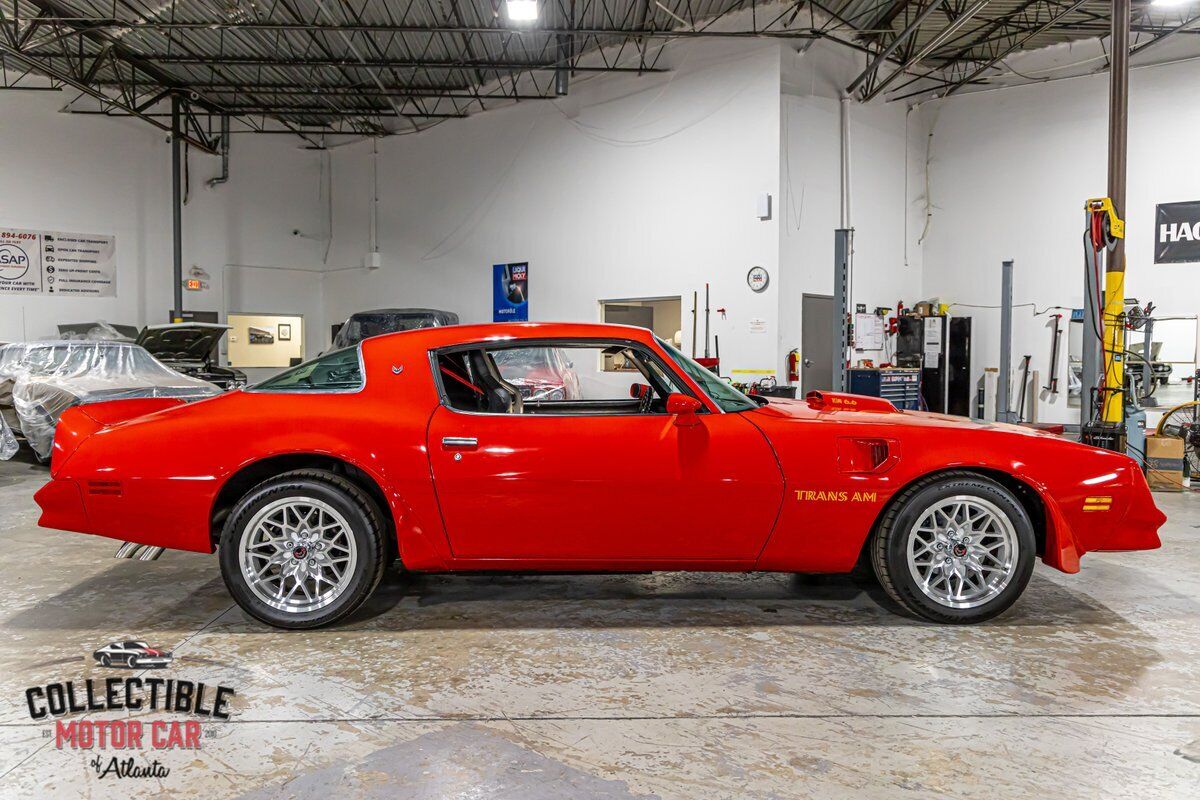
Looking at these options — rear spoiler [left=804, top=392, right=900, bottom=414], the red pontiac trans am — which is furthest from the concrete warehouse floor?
rear spoiler [left=804, top=392, right=900, bottom=414]

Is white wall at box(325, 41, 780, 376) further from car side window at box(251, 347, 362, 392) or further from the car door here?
car side window at box(251, 347, 362, 392)

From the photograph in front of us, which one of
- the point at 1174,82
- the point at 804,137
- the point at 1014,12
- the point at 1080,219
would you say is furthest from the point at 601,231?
the point at 1174,82

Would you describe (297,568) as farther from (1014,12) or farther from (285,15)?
(1014,12)

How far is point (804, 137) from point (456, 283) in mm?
7085

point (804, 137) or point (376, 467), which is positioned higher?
point (804, 137)

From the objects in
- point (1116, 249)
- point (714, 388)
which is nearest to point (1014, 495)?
point (714, 388)

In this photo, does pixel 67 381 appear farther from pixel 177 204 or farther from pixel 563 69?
pixel 563 69

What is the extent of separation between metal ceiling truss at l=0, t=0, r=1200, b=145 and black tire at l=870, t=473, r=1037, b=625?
811cm

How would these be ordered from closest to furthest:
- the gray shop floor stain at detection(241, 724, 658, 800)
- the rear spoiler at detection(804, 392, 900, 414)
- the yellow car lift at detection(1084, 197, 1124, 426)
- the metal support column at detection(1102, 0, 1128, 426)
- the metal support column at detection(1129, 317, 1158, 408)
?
the gray shop floor stain at detection(241, 724, 658, 800) < the rear spoiler at detection(804, 392, 900, 414) < the yellow car lift at detection(1084, 197, 1124, 426) < the metal support column at detection(1102, 0, 1128, 426) < the metal support column at detection(1129, 317, 1158, 408)

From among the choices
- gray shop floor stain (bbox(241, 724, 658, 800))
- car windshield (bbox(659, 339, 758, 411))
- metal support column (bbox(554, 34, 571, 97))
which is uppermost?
metal support column (bbox(554, 34, 571, 97))

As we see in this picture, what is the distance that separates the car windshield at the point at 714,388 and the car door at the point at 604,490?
0.47 feet

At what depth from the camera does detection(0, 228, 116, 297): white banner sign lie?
41.0 ft

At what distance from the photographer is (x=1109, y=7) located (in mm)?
10516

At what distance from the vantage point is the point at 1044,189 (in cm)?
1198
